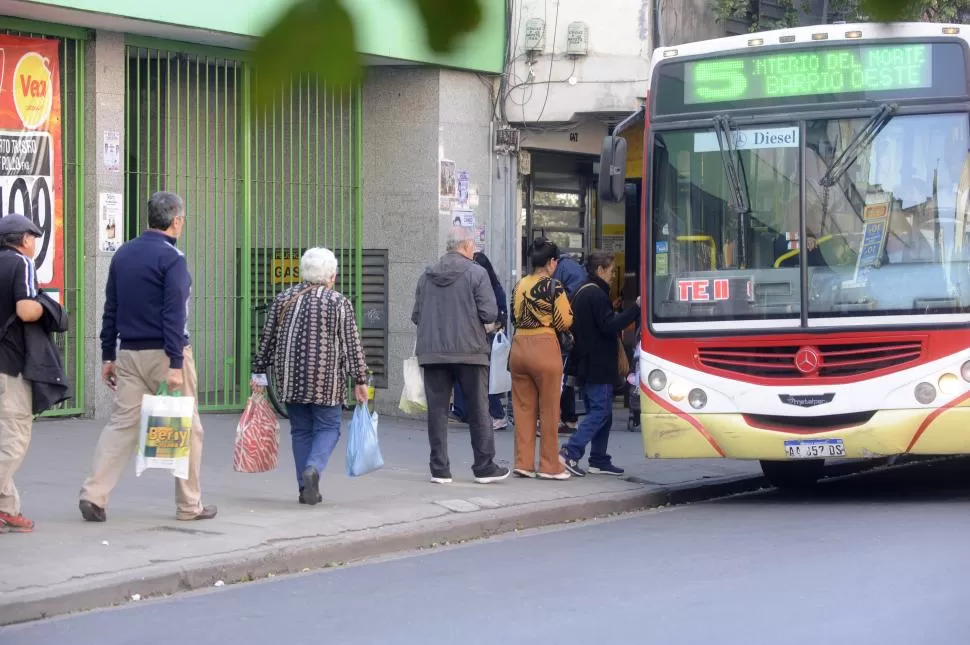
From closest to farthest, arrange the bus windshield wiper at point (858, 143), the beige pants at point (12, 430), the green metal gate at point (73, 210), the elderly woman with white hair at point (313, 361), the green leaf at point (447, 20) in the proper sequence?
the green leaf at point (447, 20)
the beige pants at point (12, 430)
the elderly woman with white hair at point (313, 361)
the bus windshield wiper at point (858, 143)
the green metal gate at point (73, 210)

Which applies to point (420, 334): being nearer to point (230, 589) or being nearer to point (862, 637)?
point (230, 589)

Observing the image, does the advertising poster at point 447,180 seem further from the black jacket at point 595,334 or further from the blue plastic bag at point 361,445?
the blue plastic bag at point 361,445

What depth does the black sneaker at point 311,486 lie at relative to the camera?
8.96 meters

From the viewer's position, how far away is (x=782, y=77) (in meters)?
9.74

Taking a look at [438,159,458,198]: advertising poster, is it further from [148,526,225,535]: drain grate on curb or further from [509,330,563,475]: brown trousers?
[148,526,225,535]: drain grate on curb

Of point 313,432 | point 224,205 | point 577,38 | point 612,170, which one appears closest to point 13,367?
point 313,432

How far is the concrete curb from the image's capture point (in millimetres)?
6504

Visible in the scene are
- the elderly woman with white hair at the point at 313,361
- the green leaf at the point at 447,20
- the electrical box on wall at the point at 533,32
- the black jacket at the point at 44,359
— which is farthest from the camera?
the elderly woman with white hair at the point at 313,361

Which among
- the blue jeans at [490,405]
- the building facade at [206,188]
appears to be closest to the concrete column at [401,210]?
the building facade at [206,188]

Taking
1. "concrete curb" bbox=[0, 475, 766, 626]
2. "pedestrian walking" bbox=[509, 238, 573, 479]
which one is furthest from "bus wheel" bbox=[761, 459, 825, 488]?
"pedestrian walking" bbox=[509, 238, 573, 479]

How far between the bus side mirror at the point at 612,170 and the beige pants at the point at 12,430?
4.20 metres

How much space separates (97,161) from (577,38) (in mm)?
5086

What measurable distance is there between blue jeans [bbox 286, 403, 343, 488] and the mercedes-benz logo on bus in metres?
3.02

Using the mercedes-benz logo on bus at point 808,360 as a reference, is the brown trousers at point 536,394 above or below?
below
